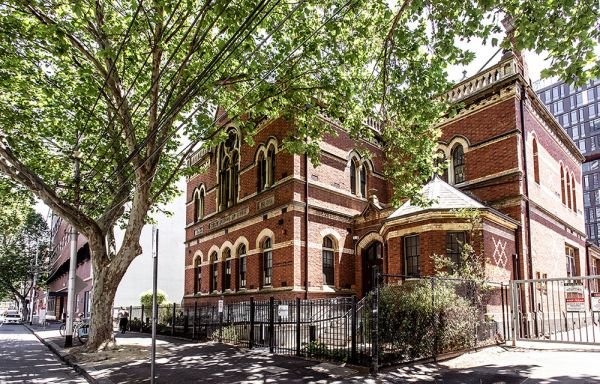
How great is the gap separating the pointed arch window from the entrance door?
12345 mm

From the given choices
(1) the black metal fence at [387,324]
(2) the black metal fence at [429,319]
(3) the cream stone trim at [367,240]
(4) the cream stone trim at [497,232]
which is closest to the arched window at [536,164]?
(4) the cream stone trim at [497,232]

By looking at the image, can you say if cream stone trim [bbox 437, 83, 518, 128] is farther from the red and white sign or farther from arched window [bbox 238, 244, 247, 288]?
arched window [bbox 238, 244, 247, 288]

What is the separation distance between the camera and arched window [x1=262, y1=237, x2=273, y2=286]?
21.7 meters

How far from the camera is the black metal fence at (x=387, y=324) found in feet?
37.2

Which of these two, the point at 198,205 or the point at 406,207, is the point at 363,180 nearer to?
the point at 406,207

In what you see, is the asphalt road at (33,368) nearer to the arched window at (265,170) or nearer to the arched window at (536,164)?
the arched window at (265,170)

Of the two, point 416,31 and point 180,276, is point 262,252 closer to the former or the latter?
point 416,31

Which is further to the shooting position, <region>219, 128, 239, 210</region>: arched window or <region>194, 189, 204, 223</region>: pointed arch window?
<region>194, 189, 204, 223</region>: pointed arch window

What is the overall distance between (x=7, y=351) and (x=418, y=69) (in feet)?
60.3

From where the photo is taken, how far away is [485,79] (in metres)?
20.3

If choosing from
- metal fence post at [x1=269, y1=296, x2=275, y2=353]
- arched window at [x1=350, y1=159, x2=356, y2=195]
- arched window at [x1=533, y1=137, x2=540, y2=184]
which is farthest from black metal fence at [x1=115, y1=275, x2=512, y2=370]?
arched window at [x1=350, y1=159, x2=356, y2=195]

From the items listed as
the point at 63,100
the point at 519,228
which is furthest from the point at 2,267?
the point at 519,228

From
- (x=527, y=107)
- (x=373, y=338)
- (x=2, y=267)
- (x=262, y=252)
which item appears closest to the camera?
(x=373, y=338)

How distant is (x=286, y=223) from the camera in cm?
2045
